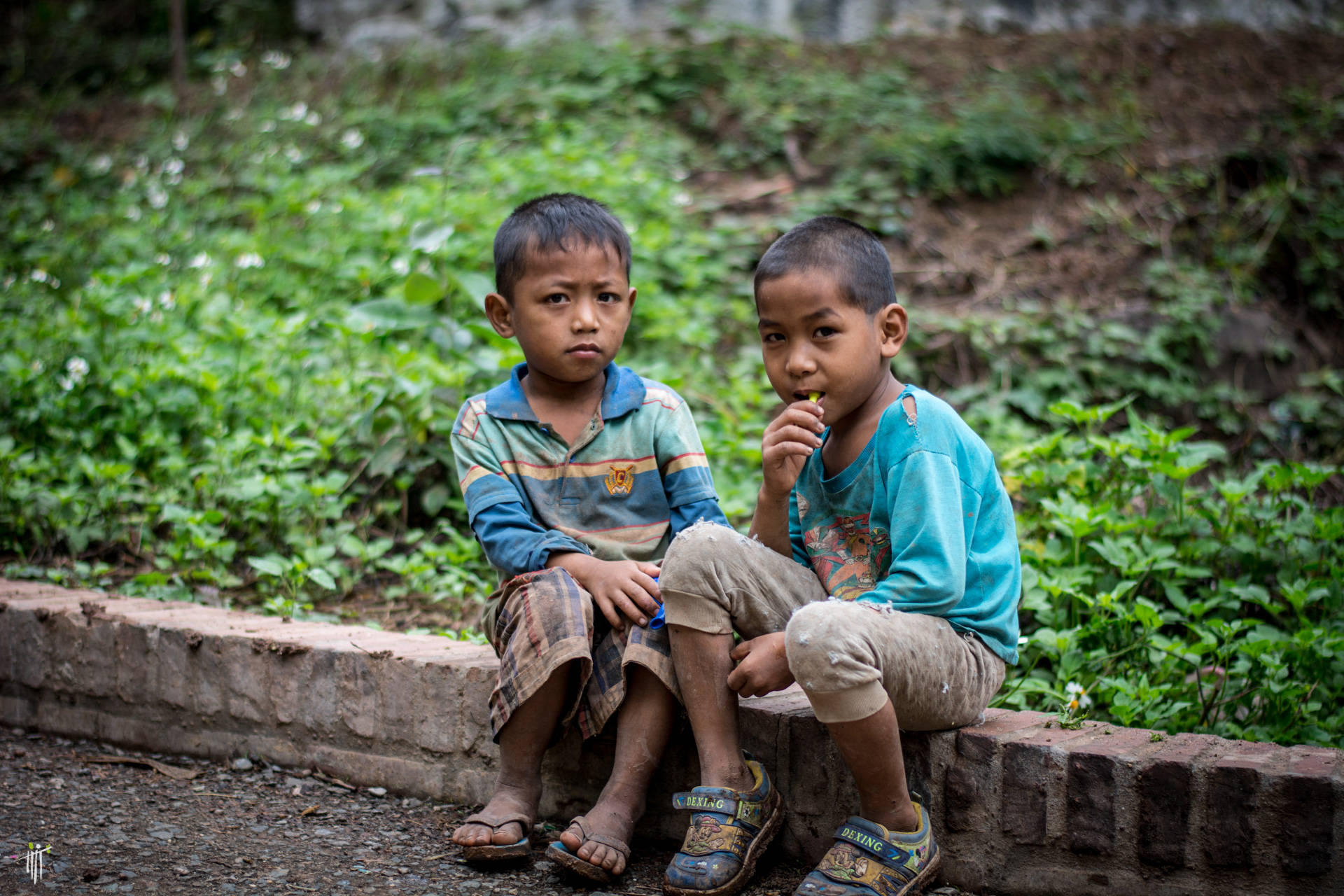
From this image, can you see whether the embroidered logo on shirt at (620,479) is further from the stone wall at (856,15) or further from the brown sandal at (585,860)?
the stone wall at (856,15)

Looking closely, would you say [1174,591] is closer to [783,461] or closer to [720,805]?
[783,461]

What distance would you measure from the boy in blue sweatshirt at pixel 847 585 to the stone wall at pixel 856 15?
20.6 feet

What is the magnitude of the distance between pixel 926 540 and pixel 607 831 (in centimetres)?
78

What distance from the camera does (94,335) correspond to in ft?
13.3

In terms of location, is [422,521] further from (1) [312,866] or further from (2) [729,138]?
(2) [729,138]

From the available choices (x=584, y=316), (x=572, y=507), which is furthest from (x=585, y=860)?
(x=584, y=316)

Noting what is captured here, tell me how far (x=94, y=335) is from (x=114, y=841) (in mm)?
2605

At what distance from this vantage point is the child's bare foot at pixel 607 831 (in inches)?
72.0

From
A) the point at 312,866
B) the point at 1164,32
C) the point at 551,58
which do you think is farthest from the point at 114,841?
the point at 1164,32

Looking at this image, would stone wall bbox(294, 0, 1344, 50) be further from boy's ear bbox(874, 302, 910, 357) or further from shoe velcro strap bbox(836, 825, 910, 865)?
shoe velcro strap bbox(836, 825, 910, 865)

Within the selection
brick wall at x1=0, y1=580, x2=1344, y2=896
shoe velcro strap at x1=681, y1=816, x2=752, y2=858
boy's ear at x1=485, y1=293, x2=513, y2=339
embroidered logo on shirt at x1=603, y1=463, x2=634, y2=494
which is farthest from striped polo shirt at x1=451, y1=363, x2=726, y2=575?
shoe velcro strap at x1=681, y1=816, x2=752, y2=858

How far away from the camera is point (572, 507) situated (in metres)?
2.24

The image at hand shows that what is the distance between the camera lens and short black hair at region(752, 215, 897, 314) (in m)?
1.92

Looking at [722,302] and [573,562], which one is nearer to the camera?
[573,562]
